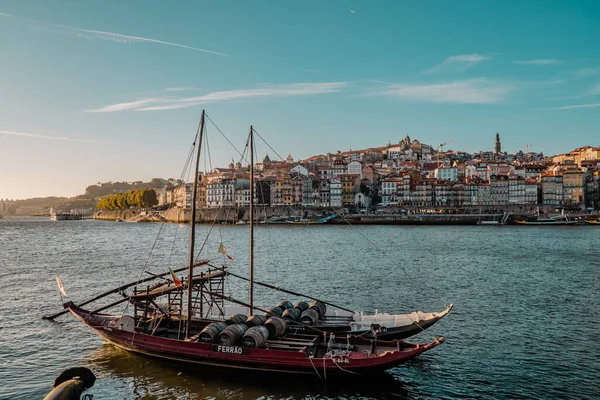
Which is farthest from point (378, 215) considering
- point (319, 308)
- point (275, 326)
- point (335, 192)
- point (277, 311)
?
point (275, 326)

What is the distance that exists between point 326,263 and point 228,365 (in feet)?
94.9

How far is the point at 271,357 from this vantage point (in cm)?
1509

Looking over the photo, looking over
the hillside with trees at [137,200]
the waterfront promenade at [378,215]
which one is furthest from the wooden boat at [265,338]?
the hillside with trees at [137,200]

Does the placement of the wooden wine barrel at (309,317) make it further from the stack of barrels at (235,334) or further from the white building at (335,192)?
the white building at (335,192)

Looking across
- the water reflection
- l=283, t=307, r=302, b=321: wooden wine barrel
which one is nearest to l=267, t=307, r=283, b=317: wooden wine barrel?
l=283, t=307, r=302, b=321: wooden wine barrel

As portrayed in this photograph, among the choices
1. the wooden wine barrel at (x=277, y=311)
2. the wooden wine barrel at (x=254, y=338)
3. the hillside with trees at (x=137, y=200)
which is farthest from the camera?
the hillside with trees at (x=137, y=200)

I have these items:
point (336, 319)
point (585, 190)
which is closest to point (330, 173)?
point (585, 190)

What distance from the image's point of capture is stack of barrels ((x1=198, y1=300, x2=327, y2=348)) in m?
15.7

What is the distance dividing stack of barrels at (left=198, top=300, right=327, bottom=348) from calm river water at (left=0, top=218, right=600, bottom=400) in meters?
1.05

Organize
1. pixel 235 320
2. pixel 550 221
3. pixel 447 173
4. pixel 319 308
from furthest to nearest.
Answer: pixel 447 173 < pixel 550 221 < pixel 319 308 < pixel 235 320

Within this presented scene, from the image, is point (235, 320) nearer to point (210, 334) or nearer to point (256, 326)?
point (256, 326)

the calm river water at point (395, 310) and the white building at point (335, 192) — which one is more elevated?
the white building at point (335, 192)

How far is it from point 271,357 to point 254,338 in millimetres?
799

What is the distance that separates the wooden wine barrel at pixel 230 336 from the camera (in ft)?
51.4
